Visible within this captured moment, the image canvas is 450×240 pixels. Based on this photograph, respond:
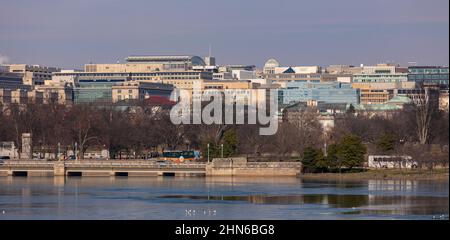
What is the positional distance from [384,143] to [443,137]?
5098 mm

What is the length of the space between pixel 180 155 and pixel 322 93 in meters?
86.8

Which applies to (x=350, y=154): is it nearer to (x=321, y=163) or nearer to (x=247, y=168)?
(x=321, y=163)

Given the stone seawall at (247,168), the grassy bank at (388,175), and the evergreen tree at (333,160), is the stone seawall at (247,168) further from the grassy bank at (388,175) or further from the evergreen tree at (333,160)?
the evergreen tree at (333,160)

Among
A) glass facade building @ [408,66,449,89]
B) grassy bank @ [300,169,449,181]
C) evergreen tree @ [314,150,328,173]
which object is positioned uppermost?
glass facade building @ [408,66,449,89]

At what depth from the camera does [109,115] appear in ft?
363

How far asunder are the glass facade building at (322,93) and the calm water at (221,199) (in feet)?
314

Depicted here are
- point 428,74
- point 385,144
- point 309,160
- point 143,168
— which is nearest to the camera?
point 309,160

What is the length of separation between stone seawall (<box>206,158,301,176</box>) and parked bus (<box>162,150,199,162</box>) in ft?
28.3

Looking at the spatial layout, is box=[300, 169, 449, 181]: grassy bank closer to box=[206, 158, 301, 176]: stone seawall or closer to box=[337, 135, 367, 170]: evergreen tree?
box=[337, 135, 367, 170]: evergreen tree

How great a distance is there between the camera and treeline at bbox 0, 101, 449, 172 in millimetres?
81438

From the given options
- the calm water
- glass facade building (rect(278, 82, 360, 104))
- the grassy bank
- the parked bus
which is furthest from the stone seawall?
glass facade building (rect(278, 82, 360, 104))

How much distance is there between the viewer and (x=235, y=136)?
3595 inches

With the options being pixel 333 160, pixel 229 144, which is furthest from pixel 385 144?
pixel 229 144
